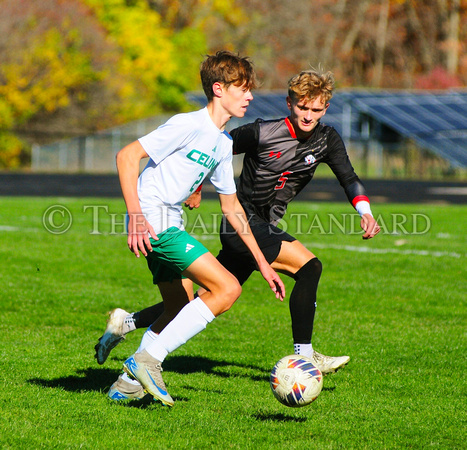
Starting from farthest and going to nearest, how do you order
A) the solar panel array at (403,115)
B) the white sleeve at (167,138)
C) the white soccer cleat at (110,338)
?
the solar panel array at (403,115) < the white soccer cleat at (110,338) < the white sleeve at (167,138)

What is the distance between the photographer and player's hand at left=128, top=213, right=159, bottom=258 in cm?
446

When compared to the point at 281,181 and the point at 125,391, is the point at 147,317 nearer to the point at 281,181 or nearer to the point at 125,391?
the point at 125,391

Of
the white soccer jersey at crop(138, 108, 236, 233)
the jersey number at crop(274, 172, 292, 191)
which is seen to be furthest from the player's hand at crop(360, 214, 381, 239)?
the white soccer jersey at crop(138, 108, 236, 233)

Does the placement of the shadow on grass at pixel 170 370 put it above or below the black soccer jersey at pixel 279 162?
below

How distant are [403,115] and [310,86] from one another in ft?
105

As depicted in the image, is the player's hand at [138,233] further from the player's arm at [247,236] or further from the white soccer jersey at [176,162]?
the player's arm at [247,236]

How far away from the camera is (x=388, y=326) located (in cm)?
737

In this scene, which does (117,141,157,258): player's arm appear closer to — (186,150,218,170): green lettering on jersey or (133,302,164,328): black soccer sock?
(186,150,218,170): green lettering on jersey

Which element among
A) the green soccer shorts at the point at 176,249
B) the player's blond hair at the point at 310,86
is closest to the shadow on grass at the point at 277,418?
the green soccer shorts at the point at 176,249

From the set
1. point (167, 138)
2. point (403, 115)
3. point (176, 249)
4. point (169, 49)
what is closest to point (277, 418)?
point (176, 249)

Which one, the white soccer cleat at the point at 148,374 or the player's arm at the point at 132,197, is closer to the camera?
the player's arm at the point at 132,197

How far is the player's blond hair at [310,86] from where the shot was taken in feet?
17.6

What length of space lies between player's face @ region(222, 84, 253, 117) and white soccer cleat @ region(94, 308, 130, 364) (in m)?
1.86

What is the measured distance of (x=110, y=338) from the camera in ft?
18.2
